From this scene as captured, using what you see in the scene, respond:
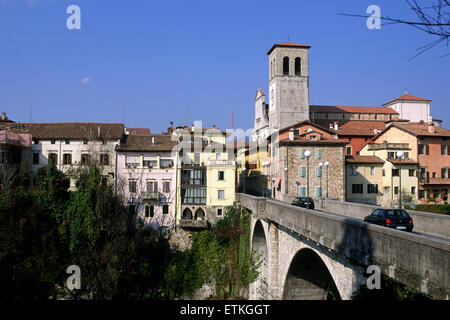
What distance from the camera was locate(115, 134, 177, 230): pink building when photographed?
44.7 meters

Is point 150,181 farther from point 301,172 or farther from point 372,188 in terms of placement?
point 372,188

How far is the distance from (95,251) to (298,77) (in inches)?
1553

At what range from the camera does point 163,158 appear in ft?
151

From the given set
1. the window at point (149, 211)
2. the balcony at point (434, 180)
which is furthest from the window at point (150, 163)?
the balcony at point (434, 180)

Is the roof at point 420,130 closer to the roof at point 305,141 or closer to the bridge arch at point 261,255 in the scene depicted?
the roof at point 305,141

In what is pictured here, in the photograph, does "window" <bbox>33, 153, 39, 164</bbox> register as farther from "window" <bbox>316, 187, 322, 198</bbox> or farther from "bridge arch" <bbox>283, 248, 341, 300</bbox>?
"bridge arch" <bbox>283, 248, 341, 300</bbox>

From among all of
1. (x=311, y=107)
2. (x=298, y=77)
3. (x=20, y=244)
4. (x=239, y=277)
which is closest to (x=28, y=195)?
(x=20, y=244)

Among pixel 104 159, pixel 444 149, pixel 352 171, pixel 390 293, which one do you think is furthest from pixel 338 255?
pixel 444 149

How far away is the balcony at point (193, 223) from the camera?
44.0 m

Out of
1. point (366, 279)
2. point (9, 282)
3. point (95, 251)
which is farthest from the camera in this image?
point (95, 251)

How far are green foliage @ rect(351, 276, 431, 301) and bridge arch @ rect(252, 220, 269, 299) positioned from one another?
17508 mm

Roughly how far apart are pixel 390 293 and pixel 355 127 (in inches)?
2139
